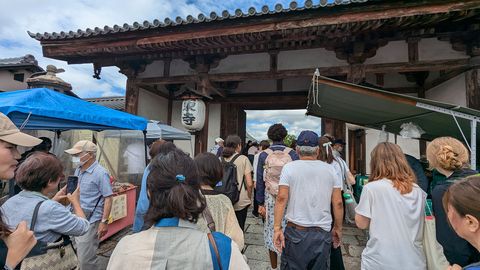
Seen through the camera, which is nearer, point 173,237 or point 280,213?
point 173,237

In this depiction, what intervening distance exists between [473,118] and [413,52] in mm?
3351

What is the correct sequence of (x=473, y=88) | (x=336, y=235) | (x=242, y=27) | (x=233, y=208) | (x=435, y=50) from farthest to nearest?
1. (x=435, y=50)
2. (x=242, y=27)
3. (x=473, y=88)
4. (x=336, y=235)
5. (x=233, y=208)

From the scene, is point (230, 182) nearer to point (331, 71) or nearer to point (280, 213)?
point (280, 213)

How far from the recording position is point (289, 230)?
2.55 metres

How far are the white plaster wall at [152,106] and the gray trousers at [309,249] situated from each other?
569 centimetres

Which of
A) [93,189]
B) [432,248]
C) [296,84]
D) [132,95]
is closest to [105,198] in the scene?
[93,189]

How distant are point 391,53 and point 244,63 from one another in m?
3.30

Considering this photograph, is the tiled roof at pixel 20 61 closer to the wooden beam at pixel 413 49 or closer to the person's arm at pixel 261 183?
the person's arm at pixel 261 183

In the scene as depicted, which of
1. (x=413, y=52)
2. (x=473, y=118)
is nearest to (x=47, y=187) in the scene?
(x=473, y=118)

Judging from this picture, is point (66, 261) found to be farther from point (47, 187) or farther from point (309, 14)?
point (309, 14)

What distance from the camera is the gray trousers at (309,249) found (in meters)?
2.42

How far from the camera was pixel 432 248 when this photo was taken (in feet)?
6.54

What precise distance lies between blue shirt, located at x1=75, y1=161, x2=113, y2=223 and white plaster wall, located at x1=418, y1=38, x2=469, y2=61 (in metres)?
6.28

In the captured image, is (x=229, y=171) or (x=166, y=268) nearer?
(x=166, y=268)
